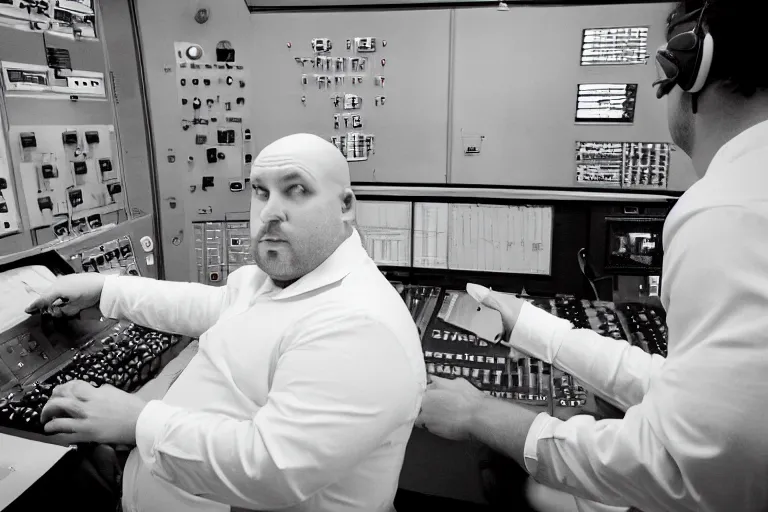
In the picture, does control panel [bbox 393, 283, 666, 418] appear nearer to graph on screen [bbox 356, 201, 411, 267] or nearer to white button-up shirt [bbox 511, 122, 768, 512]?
graph on screen [bbox 356, 201, 411, 267]

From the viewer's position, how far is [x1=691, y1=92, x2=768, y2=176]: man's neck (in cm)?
89

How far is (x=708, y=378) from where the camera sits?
76 cm

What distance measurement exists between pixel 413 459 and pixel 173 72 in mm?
1972

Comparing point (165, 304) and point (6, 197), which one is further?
point (6, 197)

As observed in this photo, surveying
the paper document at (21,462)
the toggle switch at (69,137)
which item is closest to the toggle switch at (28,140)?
the toggle switch at (69,137)

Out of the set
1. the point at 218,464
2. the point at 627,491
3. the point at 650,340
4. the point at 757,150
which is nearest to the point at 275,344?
the point at 218,464

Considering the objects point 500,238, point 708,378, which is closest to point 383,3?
point 500,238

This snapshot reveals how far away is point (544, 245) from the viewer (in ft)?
7.32

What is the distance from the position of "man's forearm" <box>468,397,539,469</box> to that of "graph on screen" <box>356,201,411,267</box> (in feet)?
4.31

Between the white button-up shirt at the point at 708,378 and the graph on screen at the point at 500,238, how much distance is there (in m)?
1.34

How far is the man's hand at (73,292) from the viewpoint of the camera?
1.55m

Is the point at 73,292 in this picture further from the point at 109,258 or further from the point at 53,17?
the point at 53,17

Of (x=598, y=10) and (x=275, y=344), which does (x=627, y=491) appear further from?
(x=598, y=10)

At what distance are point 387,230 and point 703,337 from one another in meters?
1.67
